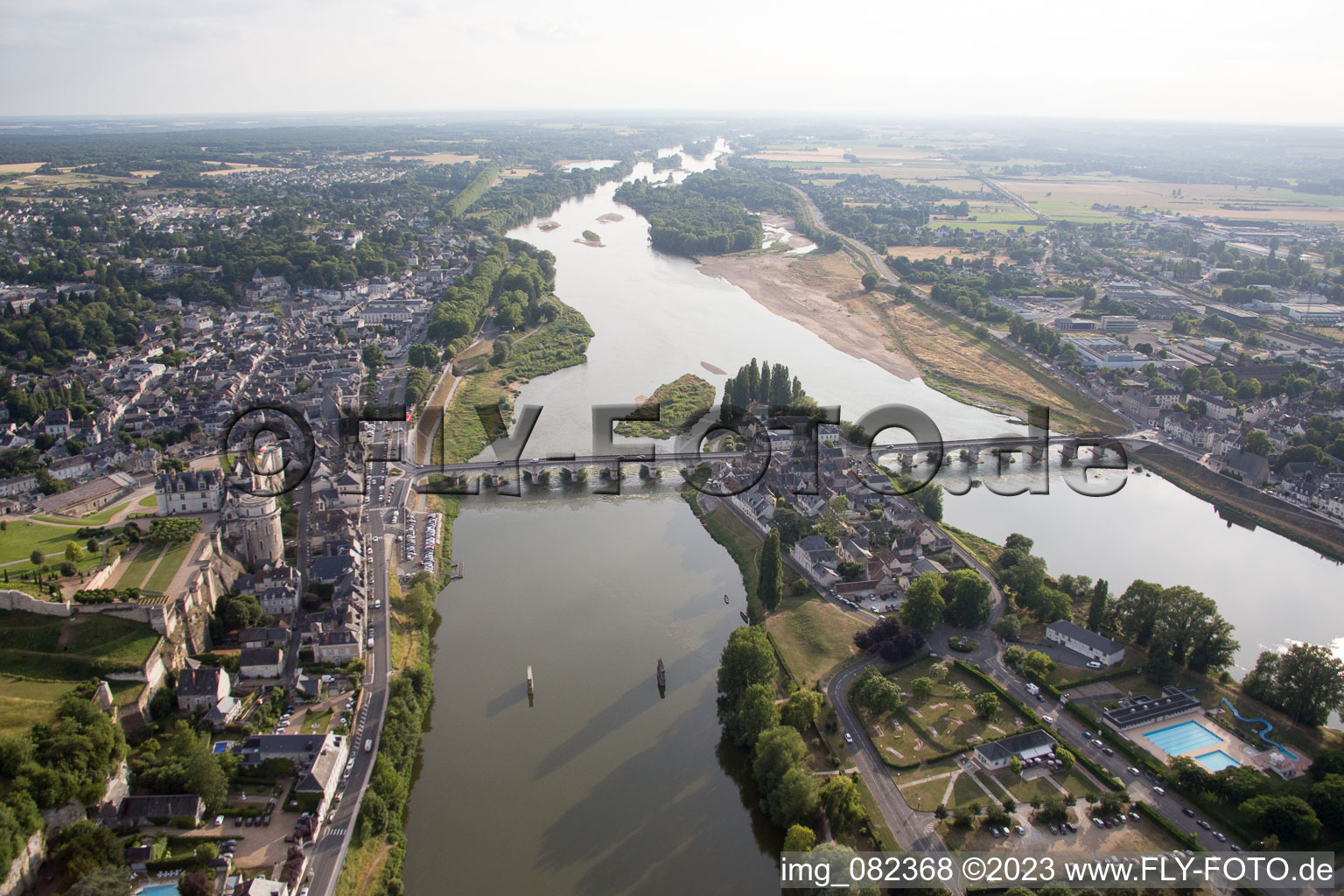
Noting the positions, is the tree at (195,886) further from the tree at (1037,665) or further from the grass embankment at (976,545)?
the grass embankment at (976,545)

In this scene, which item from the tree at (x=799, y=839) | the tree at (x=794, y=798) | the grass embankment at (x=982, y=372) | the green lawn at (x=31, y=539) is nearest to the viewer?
the tree at (x=799, y=839)

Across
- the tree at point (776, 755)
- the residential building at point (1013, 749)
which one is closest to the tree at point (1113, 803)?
the residential building at point (1013, 749)

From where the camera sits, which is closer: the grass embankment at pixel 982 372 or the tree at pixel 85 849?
the tree at pixel 85 849

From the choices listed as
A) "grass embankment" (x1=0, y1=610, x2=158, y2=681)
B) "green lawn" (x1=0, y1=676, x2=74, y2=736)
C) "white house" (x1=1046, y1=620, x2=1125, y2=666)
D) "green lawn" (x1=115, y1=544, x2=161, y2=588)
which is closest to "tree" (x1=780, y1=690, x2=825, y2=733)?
"white house" (x1=1046, y1=620, x2=1125, y2=666)

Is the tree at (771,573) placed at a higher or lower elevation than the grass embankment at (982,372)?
lower

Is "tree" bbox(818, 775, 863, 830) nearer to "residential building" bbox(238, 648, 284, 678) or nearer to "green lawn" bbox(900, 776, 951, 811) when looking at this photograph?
"green lawn" bbox(900, 776, 951, 811)

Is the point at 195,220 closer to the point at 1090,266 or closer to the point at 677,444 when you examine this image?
the point at 677,444

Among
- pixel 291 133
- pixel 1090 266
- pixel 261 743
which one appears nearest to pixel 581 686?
pixel 261 743
